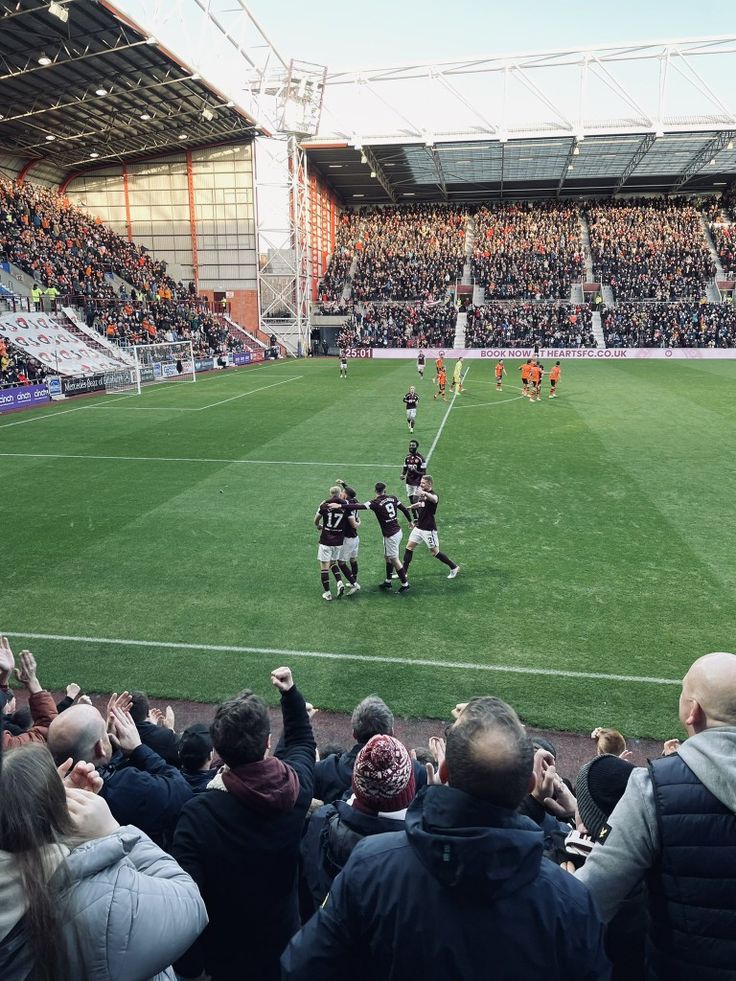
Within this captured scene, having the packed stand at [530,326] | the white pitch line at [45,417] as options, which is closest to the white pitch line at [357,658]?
the white pitch line at [45,417]

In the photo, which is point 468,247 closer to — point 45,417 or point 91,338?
point 91,338

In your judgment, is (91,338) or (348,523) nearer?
(348,523)

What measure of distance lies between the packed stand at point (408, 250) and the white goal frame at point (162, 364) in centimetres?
2547

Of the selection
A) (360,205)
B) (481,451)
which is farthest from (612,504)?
(360,205)

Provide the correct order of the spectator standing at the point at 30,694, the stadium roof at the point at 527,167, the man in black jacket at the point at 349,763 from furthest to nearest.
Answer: the stadium roof at the point at 527,167 < the spectator standing at the point at 30,694 < the man in black jacket at the point at 349,763

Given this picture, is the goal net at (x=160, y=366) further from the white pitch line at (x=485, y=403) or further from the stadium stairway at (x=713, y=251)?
the stadium stairway at (x=713, y=251)

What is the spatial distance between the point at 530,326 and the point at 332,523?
161 feet

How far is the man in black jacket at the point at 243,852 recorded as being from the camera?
10.3 feet

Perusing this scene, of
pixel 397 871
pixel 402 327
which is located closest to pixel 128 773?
pixel 397 871

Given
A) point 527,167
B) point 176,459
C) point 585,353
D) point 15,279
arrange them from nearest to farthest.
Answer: point 176,459 < point 15,279 < point 585,353 < point 527,167

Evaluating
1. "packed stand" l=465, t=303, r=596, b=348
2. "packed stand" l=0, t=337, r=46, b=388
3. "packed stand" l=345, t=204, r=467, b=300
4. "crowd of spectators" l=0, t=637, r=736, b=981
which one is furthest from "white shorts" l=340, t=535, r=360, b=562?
Answer: "packed stand" l=345, t=204, r=467, b=300

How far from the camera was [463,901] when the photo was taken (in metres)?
2.07

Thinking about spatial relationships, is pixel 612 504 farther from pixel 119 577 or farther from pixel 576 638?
pixel 119 577

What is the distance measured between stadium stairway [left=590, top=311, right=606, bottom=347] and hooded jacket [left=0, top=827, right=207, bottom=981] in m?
55.6
